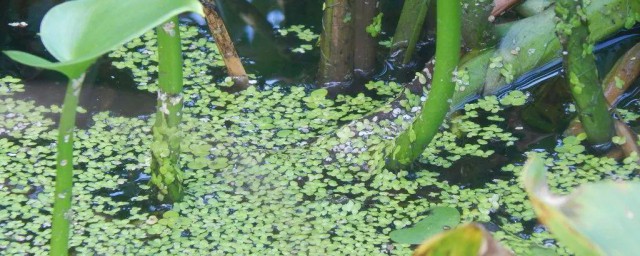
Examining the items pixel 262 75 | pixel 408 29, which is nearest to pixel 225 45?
pixel 262 75

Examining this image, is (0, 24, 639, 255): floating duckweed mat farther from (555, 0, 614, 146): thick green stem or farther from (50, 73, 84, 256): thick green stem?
(50, 73, 84, 256): thick green stem

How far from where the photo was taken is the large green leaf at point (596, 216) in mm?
619

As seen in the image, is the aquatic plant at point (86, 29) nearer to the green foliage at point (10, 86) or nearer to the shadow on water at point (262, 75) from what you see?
the shadow on water at point (262, 75)

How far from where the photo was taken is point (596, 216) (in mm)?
625

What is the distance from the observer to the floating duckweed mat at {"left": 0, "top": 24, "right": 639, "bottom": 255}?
5.54ft

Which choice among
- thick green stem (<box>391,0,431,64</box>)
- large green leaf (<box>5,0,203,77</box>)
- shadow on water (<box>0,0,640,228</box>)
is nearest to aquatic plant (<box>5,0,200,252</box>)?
large green leaf (<box>5,0,203,77</box>)

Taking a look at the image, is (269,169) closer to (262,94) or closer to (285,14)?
(262,94)

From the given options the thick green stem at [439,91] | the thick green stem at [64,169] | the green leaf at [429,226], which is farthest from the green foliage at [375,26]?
the thick green stem at [64,169]

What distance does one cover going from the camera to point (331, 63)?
7.13 feet

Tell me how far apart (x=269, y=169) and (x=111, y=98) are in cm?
50

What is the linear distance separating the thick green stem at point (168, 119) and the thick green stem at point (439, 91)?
18.2 inches

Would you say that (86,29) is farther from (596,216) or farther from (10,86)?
(10,86)

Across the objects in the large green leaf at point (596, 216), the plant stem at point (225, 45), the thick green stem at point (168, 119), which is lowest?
the large green leaf at point (596, 216)

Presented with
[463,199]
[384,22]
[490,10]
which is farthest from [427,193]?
[384,22]
